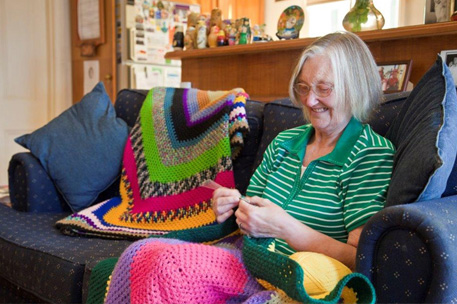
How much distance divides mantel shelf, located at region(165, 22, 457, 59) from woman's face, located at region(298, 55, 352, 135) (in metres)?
1.05

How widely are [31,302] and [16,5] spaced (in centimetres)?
306

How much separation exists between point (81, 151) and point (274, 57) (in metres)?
1.34

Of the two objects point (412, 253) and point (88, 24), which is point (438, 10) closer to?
point (412, 253)

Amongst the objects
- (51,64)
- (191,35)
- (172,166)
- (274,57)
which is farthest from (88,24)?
(172,166)

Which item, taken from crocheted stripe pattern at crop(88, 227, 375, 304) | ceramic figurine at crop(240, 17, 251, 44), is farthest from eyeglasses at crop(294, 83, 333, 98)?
ceramic figurine at crop(240, 17, 251, 44)

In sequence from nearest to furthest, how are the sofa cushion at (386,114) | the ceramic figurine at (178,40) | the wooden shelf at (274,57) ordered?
1. the sofa cushion at (386,114)
2. the wooden shelf at (274,57)
3. the ceramic figurine at (178,40)

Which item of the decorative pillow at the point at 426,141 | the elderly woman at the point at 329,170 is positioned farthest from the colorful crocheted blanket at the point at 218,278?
the decorative pillow at the point at 426,141

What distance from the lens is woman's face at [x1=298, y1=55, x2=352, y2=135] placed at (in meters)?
1.25

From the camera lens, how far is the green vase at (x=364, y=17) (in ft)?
7.84

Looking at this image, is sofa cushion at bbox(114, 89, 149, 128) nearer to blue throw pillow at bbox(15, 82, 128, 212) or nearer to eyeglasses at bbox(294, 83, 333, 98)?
blue throw pillow at bbox(15, 82, 128, 212)

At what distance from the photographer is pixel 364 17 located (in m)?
2.39

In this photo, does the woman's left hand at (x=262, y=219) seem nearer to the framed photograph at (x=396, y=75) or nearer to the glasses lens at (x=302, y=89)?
the glasses lens at (x=302, y=89)

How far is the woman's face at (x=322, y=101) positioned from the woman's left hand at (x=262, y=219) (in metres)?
0.28

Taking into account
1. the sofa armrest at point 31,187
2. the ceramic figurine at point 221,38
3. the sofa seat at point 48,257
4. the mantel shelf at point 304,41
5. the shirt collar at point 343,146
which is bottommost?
the sofa seat at point 48,257
